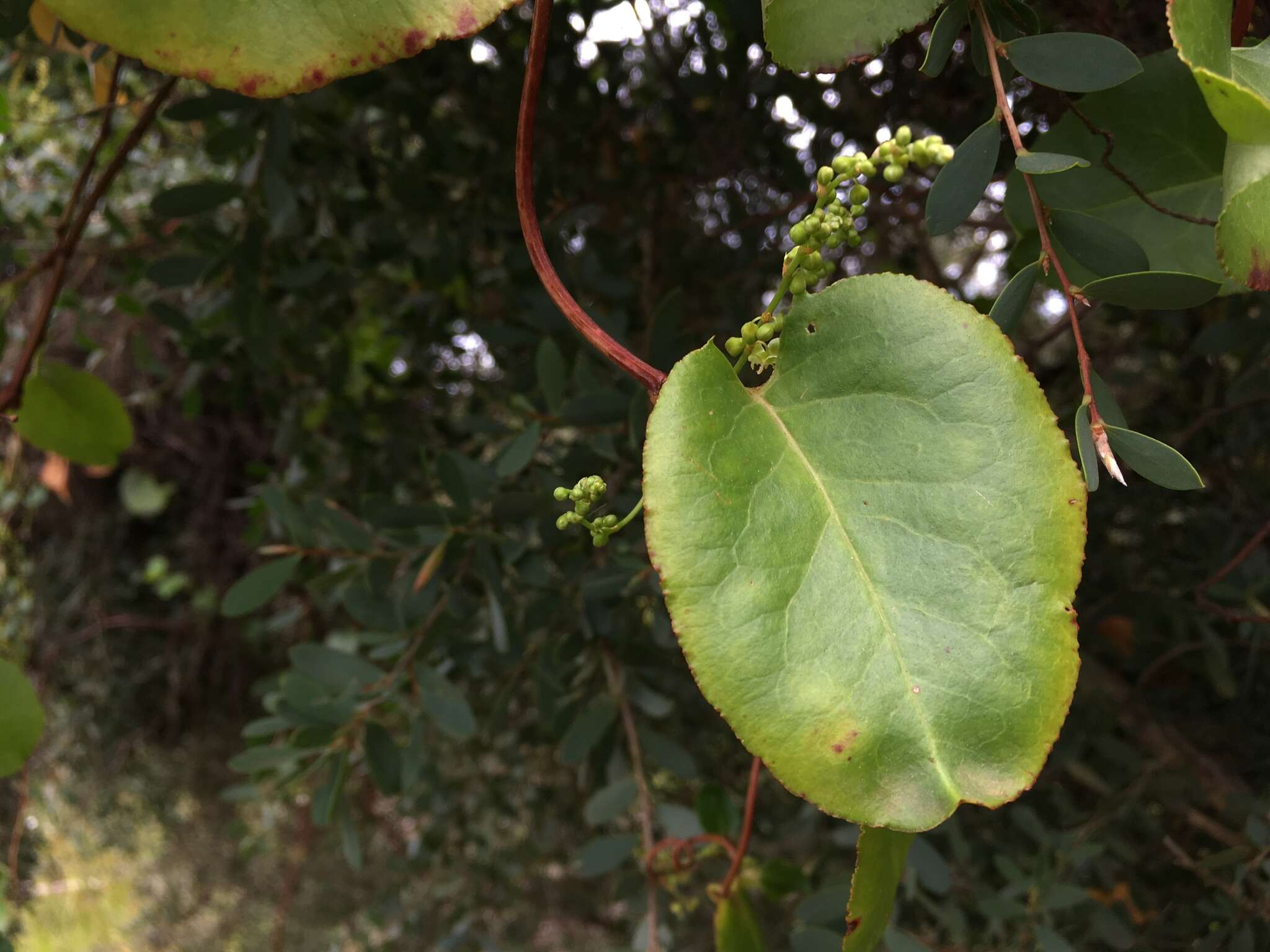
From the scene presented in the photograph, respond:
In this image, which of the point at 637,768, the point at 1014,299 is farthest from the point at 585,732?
the point at 1014,299

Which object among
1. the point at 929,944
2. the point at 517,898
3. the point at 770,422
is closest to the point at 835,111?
the point at 770,422

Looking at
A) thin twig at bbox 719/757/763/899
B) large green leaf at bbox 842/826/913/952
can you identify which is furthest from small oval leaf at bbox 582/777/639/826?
large green leaf at bbox 842/826/913/952

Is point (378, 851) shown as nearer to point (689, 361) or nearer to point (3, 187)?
point (3, 187)

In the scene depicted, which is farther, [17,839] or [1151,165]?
[17,839]

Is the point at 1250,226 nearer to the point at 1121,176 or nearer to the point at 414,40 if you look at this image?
the point at 1121,176

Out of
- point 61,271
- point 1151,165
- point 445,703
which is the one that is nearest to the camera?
point 1151,165

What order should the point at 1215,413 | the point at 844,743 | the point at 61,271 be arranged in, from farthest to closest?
the point at 1215,413 → the point at 61,271 → the point at 844,743

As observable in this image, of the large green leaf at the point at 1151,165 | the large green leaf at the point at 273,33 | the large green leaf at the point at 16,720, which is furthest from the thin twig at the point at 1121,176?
the large green leaf at the point at 16,720

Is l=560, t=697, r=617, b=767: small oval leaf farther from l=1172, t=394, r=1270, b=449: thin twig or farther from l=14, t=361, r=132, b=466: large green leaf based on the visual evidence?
l=1172, t=394, r=1270, b=449: thin twig
